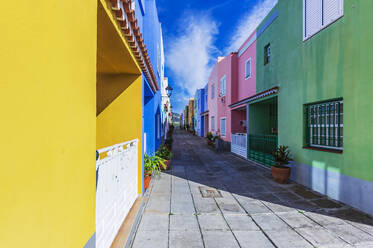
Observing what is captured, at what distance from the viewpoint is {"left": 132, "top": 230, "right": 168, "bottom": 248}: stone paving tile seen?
265 cm

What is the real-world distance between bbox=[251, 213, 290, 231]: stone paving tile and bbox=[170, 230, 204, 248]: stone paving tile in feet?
3.96

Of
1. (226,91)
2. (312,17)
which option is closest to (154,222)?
(312,17)

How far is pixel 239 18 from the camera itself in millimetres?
9523

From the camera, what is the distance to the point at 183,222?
328cm

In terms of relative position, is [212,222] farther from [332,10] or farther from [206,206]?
[332,10]

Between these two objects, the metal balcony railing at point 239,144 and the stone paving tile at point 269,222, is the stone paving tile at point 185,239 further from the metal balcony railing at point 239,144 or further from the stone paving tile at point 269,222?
the metal balcony railing at point 239,144

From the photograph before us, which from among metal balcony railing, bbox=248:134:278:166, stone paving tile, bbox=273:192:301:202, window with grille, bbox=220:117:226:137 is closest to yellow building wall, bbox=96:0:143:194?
stone paving tile, bbox=273:192:301:202

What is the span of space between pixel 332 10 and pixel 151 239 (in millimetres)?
6596

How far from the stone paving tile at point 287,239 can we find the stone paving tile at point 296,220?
0.28m

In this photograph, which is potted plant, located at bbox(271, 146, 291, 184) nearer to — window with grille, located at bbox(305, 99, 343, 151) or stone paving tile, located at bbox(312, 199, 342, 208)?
window with grille, located at bbox(305, 99, 343, 151)
